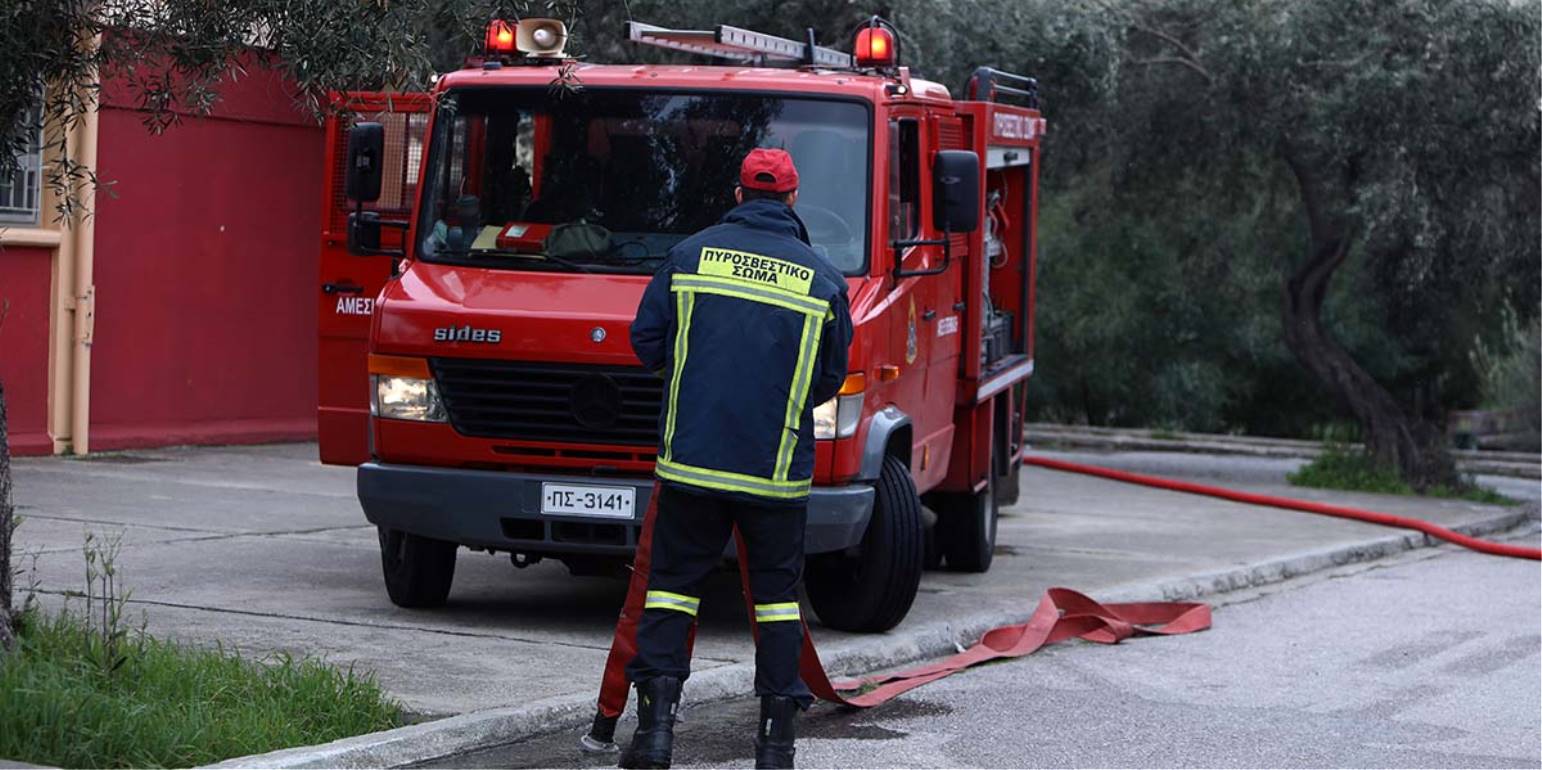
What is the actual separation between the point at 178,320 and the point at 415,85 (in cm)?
1025

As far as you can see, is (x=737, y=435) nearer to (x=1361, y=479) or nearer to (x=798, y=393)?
Answer: (x=798, y=393)

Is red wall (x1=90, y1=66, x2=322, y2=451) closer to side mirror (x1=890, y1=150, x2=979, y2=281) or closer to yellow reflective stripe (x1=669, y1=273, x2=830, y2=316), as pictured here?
side mirror (x1=890, y1=150, x2=979, y2=281)

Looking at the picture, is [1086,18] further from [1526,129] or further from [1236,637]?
[1236,637]

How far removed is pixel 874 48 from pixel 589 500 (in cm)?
270

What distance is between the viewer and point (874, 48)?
10.0 metres

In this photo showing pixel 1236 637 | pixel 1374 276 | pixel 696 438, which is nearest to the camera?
pixel 696 438

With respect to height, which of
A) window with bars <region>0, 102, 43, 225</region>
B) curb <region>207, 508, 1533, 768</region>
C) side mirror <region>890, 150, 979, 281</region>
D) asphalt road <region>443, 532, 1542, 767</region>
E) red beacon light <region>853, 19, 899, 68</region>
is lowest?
asphalt road <region>443, 532, 1542, 767</region>

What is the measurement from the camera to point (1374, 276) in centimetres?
1967

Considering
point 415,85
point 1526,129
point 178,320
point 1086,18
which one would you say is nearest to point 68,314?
point 178,320

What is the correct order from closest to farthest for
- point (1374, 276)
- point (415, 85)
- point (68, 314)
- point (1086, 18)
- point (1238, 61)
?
point (415, 85), point (68, 314), point (1086, 18), point (1238, 61), point (1374, 276)

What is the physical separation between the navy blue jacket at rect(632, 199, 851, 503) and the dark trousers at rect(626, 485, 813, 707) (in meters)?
0.12


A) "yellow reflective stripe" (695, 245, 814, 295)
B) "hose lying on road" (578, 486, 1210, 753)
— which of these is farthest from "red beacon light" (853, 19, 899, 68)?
"yellow reflective stripe" (695, 245, 814, 295)

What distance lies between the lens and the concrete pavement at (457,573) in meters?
8.24

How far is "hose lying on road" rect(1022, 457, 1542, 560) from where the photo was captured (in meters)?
15.2
